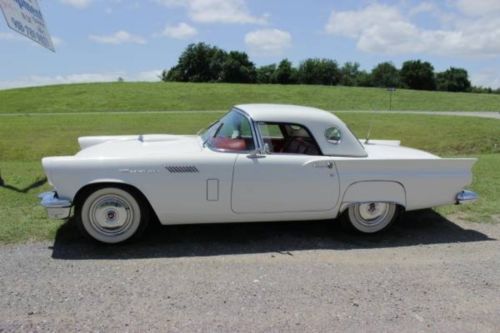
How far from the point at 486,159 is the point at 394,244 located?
629 centimetres

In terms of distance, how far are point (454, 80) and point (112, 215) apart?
86.5 metres

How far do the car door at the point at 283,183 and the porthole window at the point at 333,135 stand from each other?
251 mm

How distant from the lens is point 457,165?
16.6 ft

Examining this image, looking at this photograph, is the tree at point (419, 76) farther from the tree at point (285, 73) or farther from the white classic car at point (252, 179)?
the white classic car at point (252, 179)

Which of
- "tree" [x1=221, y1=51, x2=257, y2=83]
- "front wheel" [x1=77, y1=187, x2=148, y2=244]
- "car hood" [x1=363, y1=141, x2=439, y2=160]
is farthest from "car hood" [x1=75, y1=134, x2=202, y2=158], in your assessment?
"tree" [x1=221, y1=51, x2=257, y2=83]

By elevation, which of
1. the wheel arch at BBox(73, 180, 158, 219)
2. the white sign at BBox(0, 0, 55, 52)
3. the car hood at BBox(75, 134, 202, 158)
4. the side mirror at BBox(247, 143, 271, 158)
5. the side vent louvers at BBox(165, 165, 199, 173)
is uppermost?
the white sign at BBox(0, 0, 55, 52)

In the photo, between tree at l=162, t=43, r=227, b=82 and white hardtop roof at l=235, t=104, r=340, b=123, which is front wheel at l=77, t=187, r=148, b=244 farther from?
tree at l=162, t=43, r=227, b=82

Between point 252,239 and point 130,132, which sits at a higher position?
point 252,239

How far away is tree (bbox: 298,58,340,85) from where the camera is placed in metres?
81.9

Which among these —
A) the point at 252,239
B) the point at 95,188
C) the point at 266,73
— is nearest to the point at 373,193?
the point at 252,239

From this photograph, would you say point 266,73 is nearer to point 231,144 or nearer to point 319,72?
point 319,72

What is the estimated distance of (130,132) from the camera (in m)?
16.9

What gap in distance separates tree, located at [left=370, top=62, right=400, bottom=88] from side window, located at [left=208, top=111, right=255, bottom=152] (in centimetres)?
8073

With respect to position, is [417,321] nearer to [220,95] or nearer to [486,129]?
[486,129]
